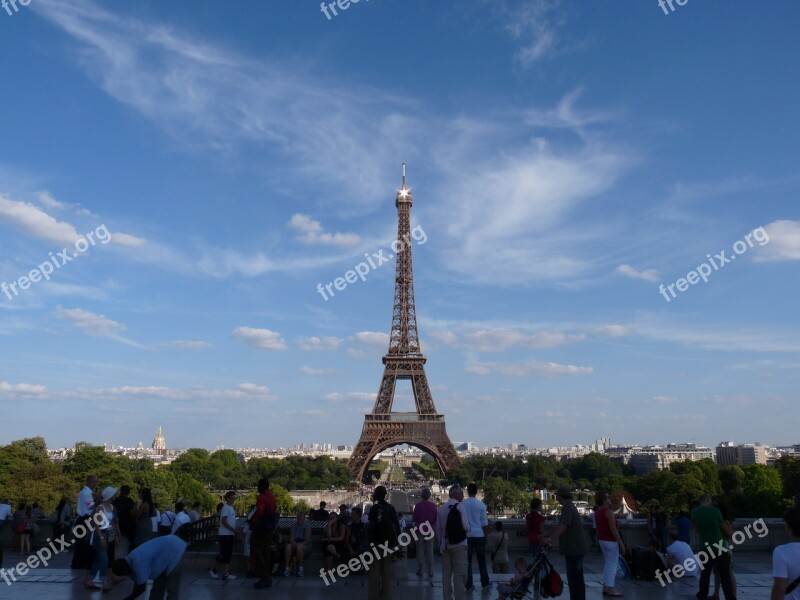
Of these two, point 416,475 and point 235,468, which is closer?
point 235,468

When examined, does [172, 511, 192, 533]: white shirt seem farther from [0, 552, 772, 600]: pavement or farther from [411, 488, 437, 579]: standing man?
[411, 488, 437, 579]: standing man

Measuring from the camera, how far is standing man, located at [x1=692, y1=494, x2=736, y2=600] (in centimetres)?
1077

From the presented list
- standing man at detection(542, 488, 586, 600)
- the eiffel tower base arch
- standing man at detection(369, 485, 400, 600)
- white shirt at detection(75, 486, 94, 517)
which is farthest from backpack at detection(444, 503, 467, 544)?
the eiffel tower base arch

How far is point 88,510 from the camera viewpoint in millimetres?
12305

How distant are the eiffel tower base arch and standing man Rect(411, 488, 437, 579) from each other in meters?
60.5

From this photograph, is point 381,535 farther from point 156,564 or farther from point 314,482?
point 314,482

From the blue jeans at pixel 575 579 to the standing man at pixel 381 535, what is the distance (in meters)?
2.51

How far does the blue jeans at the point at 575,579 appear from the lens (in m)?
10.0

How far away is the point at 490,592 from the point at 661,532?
568 centimetres

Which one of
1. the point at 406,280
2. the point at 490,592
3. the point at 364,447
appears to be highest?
the point at 406,280

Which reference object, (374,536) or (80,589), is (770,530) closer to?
(374,536)

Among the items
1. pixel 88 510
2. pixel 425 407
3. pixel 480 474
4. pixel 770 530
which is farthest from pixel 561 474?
pixel 88 510

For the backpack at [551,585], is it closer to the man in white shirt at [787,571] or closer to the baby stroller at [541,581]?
the baby stroller at [541,581]

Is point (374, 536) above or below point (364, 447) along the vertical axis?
below
